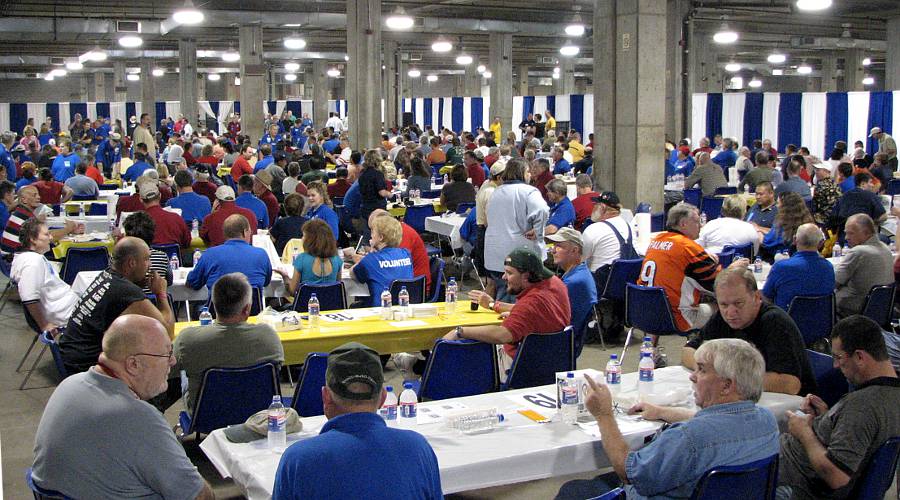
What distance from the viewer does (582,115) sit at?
27984mm

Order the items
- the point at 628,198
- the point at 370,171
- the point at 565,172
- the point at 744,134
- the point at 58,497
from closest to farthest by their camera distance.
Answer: the point at 58,497, the point at 370,171, the point at 628,198, the point at 565,172, the point at 744,134

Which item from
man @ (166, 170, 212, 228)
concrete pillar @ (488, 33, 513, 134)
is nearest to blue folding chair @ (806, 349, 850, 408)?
man @ (166, 170, 212, 228)

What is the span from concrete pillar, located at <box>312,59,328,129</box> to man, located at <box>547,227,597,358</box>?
29.4m

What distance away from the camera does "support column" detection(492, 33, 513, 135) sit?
28.2 m

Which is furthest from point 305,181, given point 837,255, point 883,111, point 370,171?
point 883,111

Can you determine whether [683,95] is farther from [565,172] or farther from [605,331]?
[605,331]

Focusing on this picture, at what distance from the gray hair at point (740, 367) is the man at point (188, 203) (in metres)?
7.76

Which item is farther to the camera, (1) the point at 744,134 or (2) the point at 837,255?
(1) the point at 744,134

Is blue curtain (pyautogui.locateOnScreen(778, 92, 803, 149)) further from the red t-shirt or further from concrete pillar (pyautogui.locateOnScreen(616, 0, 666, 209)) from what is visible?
the red t-shirt

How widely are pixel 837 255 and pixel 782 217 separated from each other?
2.40 ft

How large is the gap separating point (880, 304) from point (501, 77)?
22181mm

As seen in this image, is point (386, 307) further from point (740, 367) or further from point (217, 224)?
point (740, 367)

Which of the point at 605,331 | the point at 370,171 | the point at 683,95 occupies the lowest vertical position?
the point at 605,331

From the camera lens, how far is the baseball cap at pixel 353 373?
9.39 feet
